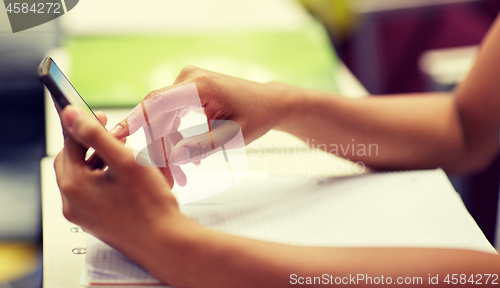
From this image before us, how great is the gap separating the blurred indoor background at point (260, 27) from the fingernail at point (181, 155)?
16 cm

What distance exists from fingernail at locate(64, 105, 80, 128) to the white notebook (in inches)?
4.5

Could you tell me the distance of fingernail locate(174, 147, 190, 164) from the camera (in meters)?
0.35

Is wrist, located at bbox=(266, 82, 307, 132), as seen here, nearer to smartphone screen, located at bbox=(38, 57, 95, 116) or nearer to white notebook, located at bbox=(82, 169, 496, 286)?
white notebook, located at bbox=(82, 169, 496, 286)

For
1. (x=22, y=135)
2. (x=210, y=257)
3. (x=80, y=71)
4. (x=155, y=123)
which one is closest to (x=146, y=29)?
(x=80, y=71)

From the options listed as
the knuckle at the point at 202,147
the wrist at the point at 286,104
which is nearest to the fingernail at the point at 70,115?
the knuckle at the point at 202,147

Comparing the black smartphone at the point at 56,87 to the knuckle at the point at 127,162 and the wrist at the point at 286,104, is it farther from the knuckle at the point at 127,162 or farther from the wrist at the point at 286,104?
the wrist at the point at 286,104

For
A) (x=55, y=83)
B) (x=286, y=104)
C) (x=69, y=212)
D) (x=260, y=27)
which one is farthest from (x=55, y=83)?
(x=260, y=27)

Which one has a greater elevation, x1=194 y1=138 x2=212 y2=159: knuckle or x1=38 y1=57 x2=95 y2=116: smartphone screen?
x1=38 y1=57 x2=95 y2=116: smartphone screen

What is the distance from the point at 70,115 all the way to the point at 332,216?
0.27 metres

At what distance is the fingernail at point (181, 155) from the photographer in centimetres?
35

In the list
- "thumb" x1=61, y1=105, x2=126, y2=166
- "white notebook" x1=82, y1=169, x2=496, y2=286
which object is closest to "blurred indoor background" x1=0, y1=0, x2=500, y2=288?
"white notebook" x1=82, y1=169, x2=496, y2=286

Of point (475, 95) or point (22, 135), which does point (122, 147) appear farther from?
point (475, 95)

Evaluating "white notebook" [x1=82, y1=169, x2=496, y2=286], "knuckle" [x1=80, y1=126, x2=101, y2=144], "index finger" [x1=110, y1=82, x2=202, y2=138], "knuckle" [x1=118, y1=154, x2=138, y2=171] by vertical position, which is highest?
"knuckle" [x1=80, y1=126, x2=101, y2=144]

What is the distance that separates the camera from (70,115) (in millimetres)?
287
